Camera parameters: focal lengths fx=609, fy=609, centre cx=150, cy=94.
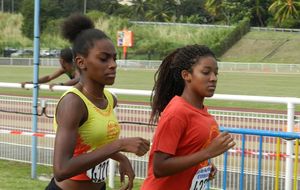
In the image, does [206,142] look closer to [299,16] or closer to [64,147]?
[64,147]

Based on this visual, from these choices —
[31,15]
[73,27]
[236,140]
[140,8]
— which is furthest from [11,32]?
[73,27]

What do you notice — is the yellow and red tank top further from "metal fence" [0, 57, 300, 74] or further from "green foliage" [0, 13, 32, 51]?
"green foliage" [0, 13, 32, 51]

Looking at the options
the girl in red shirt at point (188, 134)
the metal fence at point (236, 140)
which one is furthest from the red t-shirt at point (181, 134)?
the metal fence at point (236, 140)

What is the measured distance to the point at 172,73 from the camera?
11.8 feet

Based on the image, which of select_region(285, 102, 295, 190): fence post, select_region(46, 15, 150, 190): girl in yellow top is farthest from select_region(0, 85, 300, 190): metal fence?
select_region(46, 15, 150, 190): girl in yellow top

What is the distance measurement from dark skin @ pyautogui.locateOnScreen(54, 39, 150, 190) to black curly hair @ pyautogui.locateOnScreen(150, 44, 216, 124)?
14.9 inches

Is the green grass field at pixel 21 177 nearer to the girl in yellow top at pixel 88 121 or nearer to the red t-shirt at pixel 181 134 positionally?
the girl in yellow top at pixel 88 121

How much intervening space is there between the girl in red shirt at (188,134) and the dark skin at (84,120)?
0.85ft

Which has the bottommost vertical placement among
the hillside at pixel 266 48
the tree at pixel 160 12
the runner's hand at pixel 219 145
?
the runner's hand at pixel 219 145

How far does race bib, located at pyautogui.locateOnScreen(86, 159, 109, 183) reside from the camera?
11.3 feet

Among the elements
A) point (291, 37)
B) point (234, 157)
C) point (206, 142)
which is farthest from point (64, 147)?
point (291, 37)

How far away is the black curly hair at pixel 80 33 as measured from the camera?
3.33 meters

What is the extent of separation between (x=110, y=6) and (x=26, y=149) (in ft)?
366

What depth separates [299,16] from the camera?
90312mm
